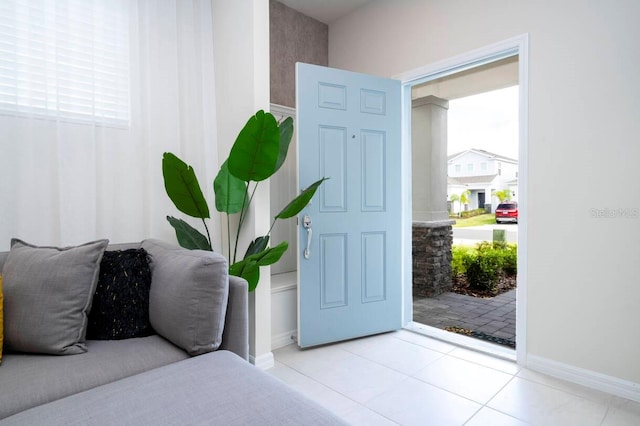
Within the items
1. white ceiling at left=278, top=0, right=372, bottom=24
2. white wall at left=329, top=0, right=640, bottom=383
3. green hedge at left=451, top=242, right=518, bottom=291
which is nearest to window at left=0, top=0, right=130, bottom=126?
white ceiling at left=278, top=0, right=372, bottom=24

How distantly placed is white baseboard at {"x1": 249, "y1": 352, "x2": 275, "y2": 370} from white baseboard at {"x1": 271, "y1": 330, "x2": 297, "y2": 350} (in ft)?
0.93

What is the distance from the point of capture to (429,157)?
4.75 metres

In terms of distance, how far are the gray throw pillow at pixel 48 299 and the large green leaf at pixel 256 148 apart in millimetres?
883

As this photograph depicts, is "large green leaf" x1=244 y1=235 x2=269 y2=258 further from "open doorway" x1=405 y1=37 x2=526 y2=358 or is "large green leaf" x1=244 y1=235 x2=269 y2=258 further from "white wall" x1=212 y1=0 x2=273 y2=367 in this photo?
"open doorway" x1=405 y1=37 x2=526 y2=358

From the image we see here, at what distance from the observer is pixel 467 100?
16.6ft

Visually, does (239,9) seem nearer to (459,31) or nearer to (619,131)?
(459,31)

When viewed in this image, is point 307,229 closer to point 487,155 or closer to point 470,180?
point 487,155

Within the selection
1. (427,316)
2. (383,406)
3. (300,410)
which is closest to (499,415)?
(383,406)

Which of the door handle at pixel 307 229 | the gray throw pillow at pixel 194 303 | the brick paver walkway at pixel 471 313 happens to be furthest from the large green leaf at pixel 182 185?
the brick paver walkway at pixel 471 313

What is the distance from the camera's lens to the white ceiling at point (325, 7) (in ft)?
10.7

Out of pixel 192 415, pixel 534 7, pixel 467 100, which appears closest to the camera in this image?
pixel 192 415

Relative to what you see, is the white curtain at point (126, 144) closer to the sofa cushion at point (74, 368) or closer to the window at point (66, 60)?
the window at point (66, 60)

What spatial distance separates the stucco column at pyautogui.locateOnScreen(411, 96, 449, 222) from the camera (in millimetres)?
4695

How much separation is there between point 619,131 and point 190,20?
287cm
